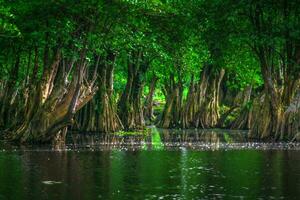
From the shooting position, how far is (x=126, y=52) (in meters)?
40.1

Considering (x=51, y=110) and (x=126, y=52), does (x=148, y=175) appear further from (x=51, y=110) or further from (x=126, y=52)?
(x=126, y=52)

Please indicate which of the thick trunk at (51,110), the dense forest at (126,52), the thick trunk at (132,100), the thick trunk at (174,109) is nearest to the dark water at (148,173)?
the thick trunk at (51,110)

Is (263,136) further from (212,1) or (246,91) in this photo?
(246,91)

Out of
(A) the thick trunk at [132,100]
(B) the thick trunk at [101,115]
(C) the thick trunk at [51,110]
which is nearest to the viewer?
(C) the thick trunk at [51,110]

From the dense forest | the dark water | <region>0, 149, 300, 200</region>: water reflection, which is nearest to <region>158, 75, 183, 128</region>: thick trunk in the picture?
the dense forest

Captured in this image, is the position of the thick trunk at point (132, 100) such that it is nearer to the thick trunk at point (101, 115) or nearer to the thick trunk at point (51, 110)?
the thick trunk at point (101, 115)

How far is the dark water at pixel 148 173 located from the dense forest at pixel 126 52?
10.5 feet

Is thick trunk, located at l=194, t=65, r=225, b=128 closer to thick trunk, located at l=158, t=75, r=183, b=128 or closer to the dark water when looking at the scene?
thick trunk, located at l=158, t=75, r=183, b=128

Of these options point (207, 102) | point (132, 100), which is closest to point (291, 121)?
point (132, 100)

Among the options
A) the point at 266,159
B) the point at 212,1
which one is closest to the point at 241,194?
the point at 266,159

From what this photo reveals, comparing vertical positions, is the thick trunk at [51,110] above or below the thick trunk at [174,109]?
below

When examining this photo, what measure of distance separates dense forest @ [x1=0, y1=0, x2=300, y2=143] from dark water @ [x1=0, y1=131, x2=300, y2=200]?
3.20 metres

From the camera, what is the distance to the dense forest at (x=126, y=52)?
28.7 meters

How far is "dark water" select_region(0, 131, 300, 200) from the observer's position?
578 inches
